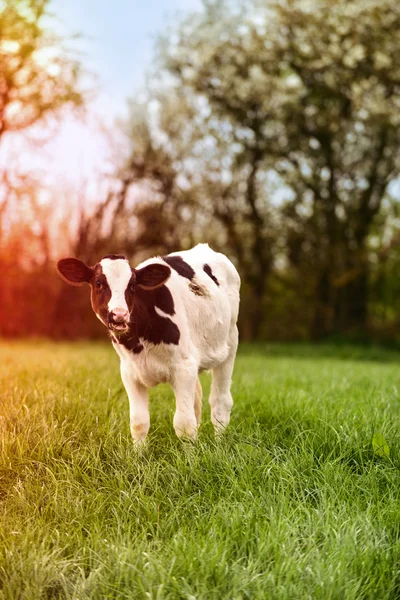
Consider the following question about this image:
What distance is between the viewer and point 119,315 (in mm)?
4590

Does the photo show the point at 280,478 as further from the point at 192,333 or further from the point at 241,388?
the point at 241,388

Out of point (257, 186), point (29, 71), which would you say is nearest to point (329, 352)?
point (257, 186)

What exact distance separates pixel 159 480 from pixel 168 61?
2141cm

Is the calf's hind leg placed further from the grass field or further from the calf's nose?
the calf's nose

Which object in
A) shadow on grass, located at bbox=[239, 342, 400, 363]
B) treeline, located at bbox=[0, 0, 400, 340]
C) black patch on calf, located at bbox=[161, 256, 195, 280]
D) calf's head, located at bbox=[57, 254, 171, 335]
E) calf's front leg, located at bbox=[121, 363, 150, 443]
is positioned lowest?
shadow on grass, located at bbox=[239, 342, 400, 363]

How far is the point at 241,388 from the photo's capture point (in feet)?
28.4

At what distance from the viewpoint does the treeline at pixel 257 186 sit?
2191cm

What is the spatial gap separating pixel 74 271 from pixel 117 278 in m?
0.42

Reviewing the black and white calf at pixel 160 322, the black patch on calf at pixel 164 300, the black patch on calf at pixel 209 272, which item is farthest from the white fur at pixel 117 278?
the black patch on calf at pixel 209 272

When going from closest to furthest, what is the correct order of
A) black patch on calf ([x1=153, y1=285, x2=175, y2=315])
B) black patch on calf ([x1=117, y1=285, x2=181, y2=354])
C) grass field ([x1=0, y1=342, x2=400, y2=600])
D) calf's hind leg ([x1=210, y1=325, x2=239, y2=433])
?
grass field ([x1=0, y1=342, x2=400, y2=600]), black patch on calf ([x1=117, y1=285, x2=181, y2=354]), black patch on calf ([x1=153, y1=285, x2=175, y2=315]), calf's hind leg ([x1=210, y1=325, x2=239, y2=433])

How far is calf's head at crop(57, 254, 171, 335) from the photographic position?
4641mm

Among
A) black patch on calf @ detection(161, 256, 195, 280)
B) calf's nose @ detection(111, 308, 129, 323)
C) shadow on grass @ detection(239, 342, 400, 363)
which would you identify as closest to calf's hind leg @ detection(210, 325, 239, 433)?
black patch on calf @ detection(161, 256, 195, 280)

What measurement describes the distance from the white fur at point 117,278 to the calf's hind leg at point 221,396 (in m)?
1.80

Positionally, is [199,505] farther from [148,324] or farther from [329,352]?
[329,352]
